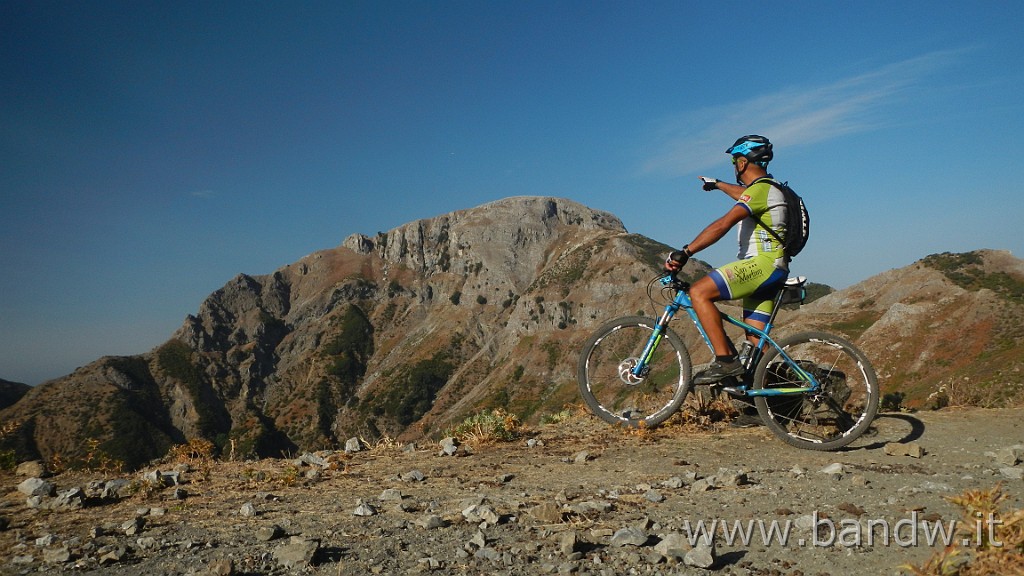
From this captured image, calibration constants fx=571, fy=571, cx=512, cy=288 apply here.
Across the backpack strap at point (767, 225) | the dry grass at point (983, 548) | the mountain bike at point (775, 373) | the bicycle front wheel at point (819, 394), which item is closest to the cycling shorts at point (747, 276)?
the backpack strap at point (767, 225)

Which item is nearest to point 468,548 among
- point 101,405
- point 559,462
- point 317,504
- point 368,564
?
point 368,564

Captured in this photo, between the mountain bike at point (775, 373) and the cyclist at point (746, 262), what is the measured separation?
0.60ft

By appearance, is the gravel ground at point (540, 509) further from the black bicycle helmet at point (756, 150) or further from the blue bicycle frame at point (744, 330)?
the black bicycle helmet at point (756, 150)

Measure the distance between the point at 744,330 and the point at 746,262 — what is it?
92cm

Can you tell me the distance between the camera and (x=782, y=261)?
6766mm

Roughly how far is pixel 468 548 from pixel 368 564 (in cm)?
63

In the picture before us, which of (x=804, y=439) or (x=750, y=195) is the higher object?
(x=750, y=195)

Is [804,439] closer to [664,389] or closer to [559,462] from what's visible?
[664,389]

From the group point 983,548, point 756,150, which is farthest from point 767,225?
point 983,548

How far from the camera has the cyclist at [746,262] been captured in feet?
21.7

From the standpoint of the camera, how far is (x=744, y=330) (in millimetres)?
7121

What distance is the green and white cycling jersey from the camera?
260 inches

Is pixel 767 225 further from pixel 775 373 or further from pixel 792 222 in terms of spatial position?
pixel 775 373

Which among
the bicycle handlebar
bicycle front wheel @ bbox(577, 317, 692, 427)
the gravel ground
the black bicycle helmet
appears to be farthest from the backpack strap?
the gravel ground
